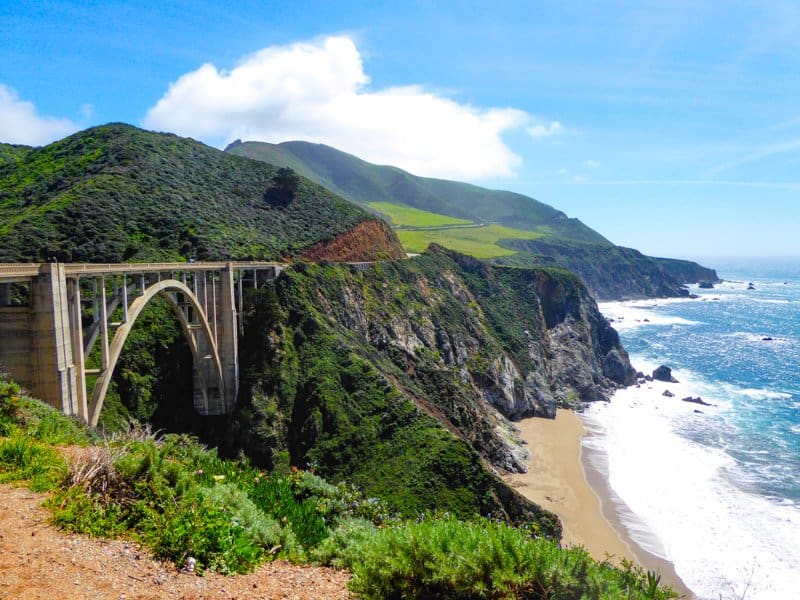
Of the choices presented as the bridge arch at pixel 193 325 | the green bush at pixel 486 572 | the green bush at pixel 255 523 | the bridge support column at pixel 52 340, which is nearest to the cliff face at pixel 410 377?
the bridge arch at pixel 193 325

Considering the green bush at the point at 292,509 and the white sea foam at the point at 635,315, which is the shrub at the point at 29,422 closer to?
the green bush at the point at 292,509

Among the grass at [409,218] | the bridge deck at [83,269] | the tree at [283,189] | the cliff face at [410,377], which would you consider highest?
the grass at [409,218]

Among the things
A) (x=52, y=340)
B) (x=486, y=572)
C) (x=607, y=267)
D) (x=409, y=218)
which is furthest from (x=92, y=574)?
(x=409, y=218)

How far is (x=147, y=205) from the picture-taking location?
44.1m

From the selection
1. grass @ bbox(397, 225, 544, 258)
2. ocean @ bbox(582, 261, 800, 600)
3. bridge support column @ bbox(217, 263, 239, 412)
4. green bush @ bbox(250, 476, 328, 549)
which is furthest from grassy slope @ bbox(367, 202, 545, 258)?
green bush @ bbox(250, 476, 328, 549)

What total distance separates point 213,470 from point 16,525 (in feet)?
15.3

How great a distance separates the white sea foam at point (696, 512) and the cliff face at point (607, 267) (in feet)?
284

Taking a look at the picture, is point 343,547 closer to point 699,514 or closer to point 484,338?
point 699,514

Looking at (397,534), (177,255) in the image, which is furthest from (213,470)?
(177,255)

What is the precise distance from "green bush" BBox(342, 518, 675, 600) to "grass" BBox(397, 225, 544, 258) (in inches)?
3282

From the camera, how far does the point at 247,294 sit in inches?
1481

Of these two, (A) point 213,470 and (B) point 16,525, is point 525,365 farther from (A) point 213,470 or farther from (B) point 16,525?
(B) point 16,525

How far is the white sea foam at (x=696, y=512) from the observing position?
82.3 feet

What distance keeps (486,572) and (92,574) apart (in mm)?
5103
